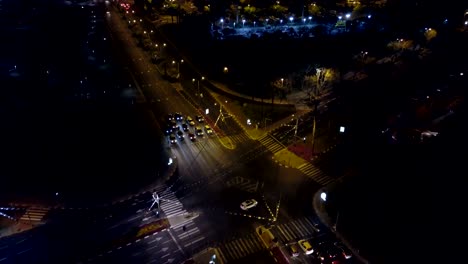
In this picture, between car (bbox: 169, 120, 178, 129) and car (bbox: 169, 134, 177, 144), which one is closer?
car (bbox: 169, 134, 177, 144)

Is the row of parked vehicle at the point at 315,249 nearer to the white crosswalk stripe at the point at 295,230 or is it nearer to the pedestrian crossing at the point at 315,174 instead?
the white crosswalk stripe at the point at 295,230

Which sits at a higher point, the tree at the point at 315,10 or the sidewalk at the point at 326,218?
the tree at the point at 315,10

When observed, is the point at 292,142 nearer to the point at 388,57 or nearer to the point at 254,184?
the point at 254,184

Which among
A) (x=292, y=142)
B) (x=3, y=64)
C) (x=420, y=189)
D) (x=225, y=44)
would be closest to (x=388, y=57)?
(x=225, y=44)

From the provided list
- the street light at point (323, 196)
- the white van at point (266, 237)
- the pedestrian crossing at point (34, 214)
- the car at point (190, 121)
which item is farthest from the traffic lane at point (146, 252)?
the car at point (190, 121)

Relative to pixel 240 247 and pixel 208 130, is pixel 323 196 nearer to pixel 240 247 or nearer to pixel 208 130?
pixel 240 247

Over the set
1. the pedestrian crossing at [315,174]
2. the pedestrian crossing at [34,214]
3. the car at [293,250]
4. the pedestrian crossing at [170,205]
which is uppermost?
the pedestrian crossing at [315,174]

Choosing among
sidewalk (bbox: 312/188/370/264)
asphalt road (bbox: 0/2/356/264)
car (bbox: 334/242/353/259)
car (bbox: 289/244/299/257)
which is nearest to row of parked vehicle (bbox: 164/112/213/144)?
asphalt road (bbox: 0/2/356/264)

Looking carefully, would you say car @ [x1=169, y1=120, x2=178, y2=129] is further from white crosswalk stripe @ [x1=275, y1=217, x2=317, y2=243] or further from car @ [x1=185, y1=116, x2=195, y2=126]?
white crosswalk stripe @ [x1=275, y1=217, x2=317, y2=243]
